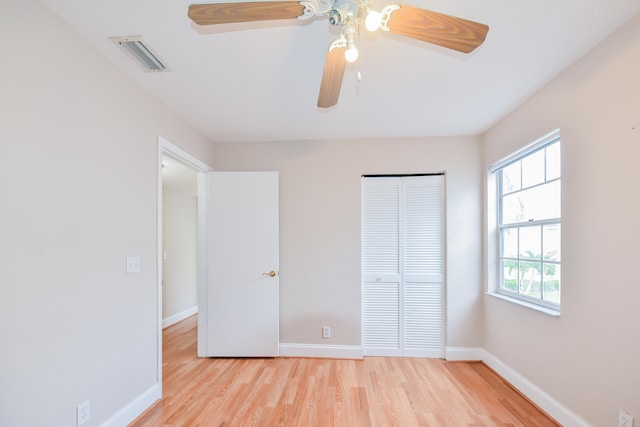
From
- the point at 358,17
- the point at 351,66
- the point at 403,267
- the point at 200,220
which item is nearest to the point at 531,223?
the point at 403,267

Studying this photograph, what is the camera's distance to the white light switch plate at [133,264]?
1.96 m

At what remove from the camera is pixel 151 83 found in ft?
6.76

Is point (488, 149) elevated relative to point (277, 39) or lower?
lower

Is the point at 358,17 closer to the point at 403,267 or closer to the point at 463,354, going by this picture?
the point at 403,267

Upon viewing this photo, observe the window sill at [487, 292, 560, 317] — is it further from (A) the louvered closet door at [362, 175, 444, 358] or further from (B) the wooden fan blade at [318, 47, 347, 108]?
(B) the wooden fan blade at [318, 47, 347, 108]

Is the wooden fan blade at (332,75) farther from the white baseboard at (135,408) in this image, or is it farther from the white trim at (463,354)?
the white trim at (463,354)

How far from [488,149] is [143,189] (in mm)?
3209

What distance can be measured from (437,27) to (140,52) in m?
1.67

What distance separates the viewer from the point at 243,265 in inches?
122

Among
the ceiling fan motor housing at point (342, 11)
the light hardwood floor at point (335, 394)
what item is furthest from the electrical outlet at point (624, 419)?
Answer: the ceiling fan motor housing at point (342, 11)

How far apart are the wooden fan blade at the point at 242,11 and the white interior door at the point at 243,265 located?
215 centimetres

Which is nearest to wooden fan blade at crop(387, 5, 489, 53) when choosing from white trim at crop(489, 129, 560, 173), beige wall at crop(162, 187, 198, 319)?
white trim at crop(489, 129, 560, 173)

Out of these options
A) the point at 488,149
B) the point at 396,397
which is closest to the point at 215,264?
the point at 396,397

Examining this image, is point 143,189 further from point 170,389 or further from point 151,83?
point 170,389
